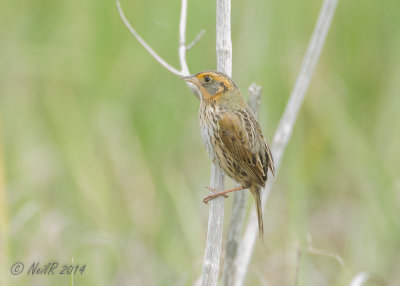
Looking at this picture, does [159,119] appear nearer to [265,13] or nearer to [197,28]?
[197,28]

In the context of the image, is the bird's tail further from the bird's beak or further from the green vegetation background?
the green vegetation background

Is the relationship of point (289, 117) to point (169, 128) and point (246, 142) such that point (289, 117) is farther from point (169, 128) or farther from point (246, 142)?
point (169, 128)

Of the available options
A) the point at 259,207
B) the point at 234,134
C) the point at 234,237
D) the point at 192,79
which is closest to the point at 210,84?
the point at 192,79

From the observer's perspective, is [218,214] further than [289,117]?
No

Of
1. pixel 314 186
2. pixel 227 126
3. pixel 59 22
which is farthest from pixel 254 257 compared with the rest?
pixel 59 22

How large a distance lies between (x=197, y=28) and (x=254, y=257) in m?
1.88

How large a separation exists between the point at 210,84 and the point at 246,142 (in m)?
0.34

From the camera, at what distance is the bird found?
11.7 feet

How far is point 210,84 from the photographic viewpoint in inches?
142

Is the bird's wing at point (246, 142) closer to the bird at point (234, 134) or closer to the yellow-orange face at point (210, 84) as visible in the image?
the bird at point (234, 134)

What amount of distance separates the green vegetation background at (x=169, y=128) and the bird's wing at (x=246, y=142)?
1218 mm

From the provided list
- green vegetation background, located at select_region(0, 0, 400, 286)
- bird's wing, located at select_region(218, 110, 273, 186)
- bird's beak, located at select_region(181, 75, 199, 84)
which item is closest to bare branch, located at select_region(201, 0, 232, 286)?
bird's beak, located at select_region(181, 75, 199, 84)

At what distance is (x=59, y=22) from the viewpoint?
6188mm

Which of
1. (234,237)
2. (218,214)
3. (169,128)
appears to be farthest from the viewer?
(169,128)
